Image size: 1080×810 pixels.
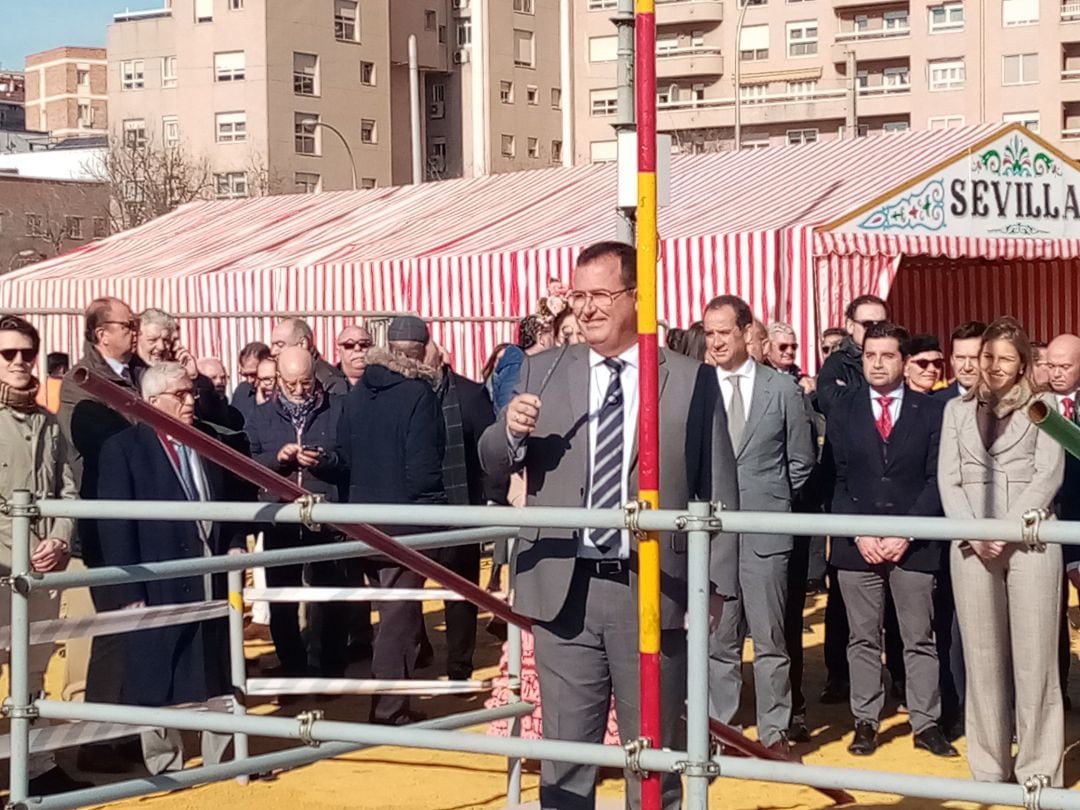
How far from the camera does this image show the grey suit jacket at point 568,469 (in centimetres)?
514

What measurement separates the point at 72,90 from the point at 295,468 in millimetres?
111534

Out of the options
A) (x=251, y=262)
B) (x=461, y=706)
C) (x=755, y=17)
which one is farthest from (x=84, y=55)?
(x=461, y=706)

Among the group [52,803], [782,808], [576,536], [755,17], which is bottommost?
[782,808]

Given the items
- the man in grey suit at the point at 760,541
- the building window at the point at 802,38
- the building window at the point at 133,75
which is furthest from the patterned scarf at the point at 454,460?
the building window at the point at 133,75

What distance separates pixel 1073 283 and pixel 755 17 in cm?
6051

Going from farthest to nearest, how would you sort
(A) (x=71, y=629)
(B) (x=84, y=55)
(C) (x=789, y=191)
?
(B) (x=84, y=55), (C) (x=789, y=191), (A) (x=71, y=629)

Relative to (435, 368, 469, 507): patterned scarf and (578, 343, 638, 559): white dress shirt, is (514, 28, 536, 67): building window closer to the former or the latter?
(435, 368, 469, 507): patterned scarf

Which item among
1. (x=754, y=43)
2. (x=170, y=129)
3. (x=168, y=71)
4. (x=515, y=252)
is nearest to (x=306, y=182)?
(x=170, y=129)

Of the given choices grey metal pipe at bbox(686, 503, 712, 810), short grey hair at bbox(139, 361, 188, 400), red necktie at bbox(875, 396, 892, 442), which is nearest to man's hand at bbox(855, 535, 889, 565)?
red necktie at bbox(875, 396, 892, 442)

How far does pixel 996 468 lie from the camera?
7.39m

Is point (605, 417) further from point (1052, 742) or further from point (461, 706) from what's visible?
point (461, 706)

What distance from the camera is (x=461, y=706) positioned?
955cm

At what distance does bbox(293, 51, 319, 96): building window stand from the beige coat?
6946cm

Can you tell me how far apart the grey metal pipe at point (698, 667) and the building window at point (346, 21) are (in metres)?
74.9
